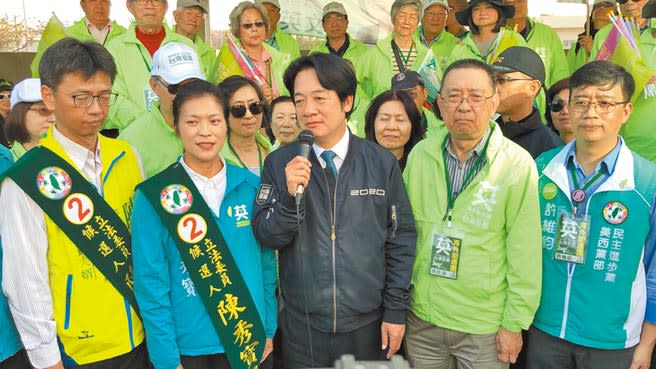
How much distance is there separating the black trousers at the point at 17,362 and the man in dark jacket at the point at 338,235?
1.22 m

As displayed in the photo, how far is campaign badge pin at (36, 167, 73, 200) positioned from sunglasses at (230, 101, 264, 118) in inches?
47.0

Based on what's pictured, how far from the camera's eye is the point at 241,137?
11.3 feet

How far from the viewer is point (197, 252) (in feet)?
Result: 8.05

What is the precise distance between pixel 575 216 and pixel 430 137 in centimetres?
79

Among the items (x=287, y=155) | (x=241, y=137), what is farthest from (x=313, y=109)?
(x=241, y=137)

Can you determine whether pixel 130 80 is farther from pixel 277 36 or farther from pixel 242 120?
pixel 277 36

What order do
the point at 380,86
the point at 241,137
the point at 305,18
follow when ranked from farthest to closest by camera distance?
the point at 305,18 < the point at 380,86 < the point at 241,137

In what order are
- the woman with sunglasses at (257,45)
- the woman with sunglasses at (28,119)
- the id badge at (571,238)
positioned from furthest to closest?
the woman with sunglasses at (257,45) < the woman with sunglasses at (28,119) < the id badge at (571,238)

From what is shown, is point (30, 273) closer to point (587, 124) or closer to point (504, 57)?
point (587, 124)

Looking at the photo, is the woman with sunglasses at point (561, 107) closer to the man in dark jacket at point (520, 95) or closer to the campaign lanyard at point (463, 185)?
the man in dark jacket at point (520, 95)

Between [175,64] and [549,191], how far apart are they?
2156mm

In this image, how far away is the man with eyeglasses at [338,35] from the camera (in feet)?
22.2

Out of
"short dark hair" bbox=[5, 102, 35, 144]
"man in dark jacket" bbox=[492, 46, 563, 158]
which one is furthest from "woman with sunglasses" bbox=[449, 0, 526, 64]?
"short dark hair" bbox=[5, 102, 35, 144]

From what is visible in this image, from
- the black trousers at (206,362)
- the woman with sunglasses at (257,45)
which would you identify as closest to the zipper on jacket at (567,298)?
the black trousers at (206,362)
